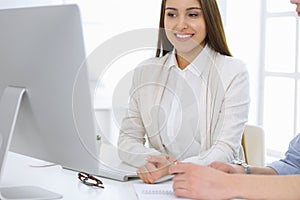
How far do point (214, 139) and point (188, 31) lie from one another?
0.41 metres

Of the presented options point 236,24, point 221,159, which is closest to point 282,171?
point 221,159

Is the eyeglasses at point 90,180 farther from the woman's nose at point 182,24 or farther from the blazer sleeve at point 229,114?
the woman's nose at point 182,24

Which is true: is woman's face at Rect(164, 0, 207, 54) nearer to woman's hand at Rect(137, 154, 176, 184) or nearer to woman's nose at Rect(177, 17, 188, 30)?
woman's nose at Rect(177, 17, 188, 30)

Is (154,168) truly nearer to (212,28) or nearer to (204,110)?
(204,110)

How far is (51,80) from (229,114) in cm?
86

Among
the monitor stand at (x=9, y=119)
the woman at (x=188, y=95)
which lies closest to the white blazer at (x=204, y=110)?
the woman at (x=188, y=95)

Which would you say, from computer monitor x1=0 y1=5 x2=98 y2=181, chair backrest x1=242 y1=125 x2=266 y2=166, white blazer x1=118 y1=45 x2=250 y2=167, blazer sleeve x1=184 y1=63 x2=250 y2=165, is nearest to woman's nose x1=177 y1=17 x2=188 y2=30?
white blazer x1=118 y1=45 x2=250 y2=167

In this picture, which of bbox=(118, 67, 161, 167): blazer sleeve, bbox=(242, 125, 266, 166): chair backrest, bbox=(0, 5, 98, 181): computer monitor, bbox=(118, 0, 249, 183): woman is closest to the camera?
bbox=(0, 5, 98, 181): computer monitor

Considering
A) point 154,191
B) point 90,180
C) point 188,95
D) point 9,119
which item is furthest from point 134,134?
point 9,119

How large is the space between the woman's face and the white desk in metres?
0.61

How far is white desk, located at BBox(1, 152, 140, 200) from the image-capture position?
1.43 m

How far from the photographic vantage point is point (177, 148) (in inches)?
73.3

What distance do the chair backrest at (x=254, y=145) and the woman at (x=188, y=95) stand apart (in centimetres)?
27

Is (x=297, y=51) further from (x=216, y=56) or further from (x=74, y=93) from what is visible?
(x=74, y=93)
